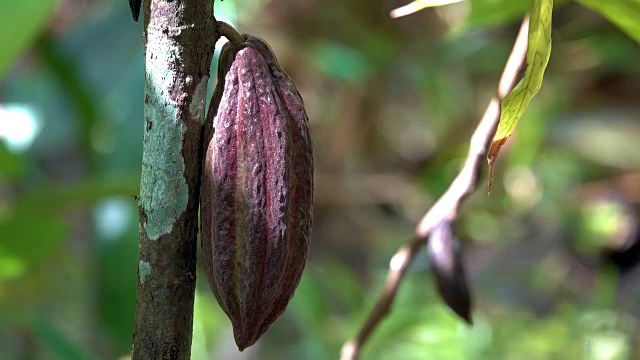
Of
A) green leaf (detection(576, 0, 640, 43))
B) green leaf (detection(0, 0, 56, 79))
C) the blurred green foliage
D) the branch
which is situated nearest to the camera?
the branch

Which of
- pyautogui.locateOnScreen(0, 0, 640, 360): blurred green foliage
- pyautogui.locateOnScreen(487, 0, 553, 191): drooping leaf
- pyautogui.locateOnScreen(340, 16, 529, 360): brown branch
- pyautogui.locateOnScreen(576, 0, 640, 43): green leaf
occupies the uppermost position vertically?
pyautogui.locateOnScreen(487, 0, 553, 191): drooping leaf

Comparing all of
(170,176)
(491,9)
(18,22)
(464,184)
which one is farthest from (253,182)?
(18,22)

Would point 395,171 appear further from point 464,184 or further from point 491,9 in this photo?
point 464,184

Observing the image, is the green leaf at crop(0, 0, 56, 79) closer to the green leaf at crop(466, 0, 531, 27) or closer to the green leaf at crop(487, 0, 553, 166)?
the green leaf at crop(466, 0, 531, 27)

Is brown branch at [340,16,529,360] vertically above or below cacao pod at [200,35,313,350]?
below

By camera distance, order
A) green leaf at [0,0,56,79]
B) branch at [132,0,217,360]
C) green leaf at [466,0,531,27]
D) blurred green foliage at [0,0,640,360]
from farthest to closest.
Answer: blurred green foliage at [0,0,640,360], green leaf at [0,0,56,79], green leaf at [466,0,531,27], branch at [132,0,217,360]

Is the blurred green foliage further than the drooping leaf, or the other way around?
the blurred green foliage

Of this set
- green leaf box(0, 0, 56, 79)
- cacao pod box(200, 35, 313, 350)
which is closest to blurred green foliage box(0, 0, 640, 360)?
green leaf box(0, 0, 56, 79)
